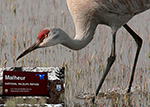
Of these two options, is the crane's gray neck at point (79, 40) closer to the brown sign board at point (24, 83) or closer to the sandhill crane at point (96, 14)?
the sandhill crane at point (96, 14)

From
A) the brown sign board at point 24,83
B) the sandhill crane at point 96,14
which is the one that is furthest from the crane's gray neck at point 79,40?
the brown sign board at point 24,83

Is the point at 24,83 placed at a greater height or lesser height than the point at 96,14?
lesser

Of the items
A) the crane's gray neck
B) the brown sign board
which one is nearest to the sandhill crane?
the crane's gray neck

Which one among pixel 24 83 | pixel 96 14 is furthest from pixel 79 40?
pixel 24 83

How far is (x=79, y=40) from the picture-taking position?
3.95m

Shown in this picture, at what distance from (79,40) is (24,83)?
1136 millimetres

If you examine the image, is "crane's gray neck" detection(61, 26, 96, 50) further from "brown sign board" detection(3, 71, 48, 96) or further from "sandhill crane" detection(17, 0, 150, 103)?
"brown sign board" detection(3, 71, 48, 96)

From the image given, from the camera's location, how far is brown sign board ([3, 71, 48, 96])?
10.3 ft

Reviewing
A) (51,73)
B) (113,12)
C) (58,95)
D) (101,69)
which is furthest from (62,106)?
(101,69)

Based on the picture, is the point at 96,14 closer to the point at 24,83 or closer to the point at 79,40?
the point at 79,40

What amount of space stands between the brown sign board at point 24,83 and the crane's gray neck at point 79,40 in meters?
0.72

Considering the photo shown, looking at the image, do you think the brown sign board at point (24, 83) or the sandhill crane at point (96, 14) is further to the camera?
the sandhill crane at point (96, 14)

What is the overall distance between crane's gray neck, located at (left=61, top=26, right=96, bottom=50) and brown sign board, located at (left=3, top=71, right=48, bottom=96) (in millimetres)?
716

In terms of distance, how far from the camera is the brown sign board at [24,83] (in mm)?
3135
